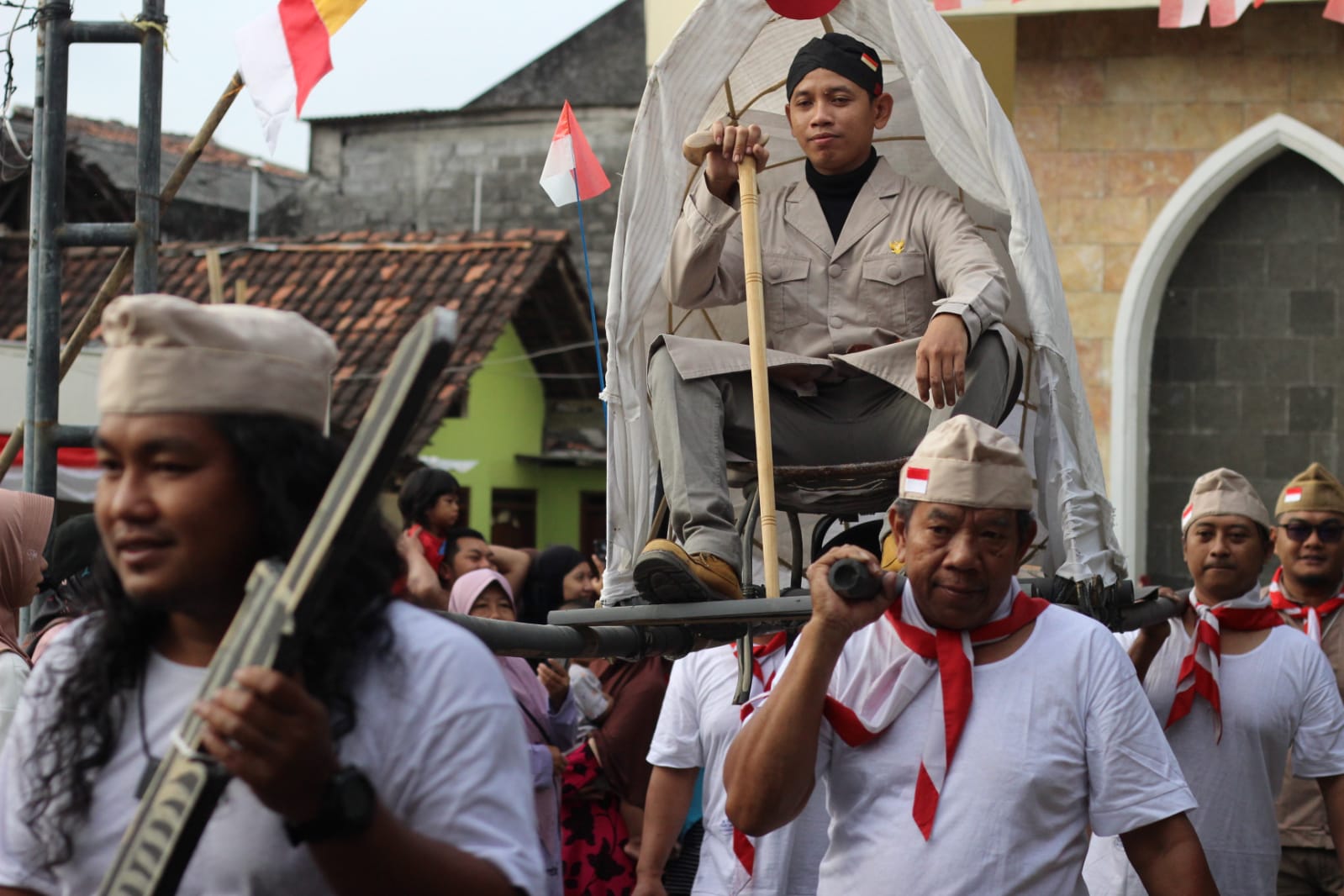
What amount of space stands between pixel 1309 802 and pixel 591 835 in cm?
274

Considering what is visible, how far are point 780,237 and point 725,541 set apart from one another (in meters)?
1.22

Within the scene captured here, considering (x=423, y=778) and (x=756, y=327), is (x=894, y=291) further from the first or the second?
(x=423, y=778)

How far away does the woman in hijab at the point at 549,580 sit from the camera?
10086 millimetres

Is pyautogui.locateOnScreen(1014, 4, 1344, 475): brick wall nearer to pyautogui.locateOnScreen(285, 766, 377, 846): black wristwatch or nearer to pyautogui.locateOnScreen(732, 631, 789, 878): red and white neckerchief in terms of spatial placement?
pyautogui.locateOnScreen(732, 631, 789, 878): red and white neckerchief

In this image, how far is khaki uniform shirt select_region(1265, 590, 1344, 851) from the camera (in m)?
6.95

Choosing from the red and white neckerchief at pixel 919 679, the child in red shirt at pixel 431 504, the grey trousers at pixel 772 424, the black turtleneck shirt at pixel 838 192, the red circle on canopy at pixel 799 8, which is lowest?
the red and white neckerchief at pixel 919 679

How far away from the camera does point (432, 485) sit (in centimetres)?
855

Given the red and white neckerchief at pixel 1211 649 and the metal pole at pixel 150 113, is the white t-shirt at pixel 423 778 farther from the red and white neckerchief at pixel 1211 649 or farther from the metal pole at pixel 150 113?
the metal pole at pixel 150 113

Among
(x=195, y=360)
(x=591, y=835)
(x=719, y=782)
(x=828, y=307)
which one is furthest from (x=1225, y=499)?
(x=195, y=360)

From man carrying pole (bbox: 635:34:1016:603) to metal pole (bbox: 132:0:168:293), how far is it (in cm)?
176

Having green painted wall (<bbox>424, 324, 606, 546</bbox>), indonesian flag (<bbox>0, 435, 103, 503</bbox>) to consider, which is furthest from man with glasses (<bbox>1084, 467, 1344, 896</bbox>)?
green painted wall (<bbox>424, 324, 606, 546</bbox>)

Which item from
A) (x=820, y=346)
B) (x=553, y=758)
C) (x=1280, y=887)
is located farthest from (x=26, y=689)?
(x=1280, y=887)

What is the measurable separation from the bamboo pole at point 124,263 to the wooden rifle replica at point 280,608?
14.7ft

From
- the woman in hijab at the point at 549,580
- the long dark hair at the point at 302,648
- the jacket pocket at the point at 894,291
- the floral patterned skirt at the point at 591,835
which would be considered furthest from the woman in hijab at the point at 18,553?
the woman in hijab at the point at 549,580
